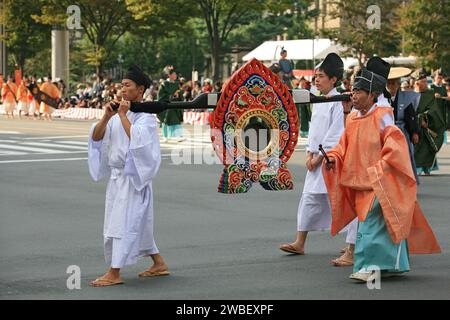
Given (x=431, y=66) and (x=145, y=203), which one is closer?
(x=145, y=203)

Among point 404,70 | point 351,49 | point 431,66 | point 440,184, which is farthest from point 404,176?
point 351,49

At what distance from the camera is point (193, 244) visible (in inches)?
404

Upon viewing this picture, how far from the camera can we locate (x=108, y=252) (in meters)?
8.27

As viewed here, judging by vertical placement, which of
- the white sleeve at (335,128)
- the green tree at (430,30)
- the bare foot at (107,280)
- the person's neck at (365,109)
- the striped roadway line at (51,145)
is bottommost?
the striped roadway line at (51,145)

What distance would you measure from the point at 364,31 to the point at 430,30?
220 inches

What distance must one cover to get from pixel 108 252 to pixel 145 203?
18.3 inches

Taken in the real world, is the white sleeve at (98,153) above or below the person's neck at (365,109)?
below

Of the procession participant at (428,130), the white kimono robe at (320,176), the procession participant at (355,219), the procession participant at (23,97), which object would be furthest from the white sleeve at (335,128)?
the procession participant at (23,97)

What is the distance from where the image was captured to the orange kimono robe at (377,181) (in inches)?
322

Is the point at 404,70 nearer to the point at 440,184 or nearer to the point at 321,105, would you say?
→ the point at 321,105

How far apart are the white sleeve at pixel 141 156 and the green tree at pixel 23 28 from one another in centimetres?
4169

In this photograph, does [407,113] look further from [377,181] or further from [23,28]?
[23,28]

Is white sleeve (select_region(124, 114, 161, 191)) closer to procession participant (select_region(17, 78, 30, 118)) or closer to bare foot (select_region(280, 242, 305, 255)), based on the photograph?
bare foot (select_region(280, 242, 305, 255))

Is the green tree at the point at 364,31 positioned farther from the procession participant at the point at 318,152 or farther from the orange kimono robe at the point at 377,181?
the orange kimono robe at the point at 377,181
